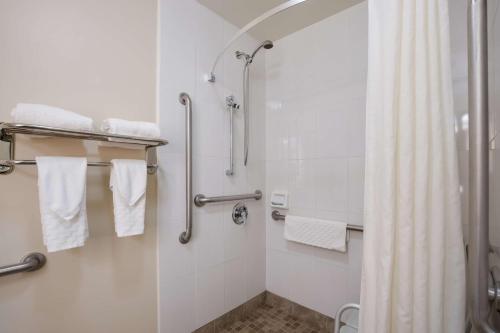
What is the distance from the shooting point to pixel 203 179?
1403 millimetres

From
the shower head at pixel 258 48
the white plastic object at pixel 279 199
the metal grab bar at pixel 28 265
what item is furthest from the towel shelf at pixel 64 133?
the white plastic object at pixel 279 199

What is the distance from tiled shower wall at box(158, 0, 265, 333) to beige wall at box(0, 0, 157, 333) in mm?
87

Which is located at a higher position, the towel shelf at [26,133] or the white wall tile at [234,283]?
the towel shelf at [26,133]

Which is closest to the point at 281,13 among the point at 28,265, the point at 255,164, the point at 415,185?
the point at 255,164

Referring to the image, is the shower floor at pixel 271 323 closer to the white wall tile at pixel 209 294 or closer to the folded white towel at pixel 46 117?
the white wall tile at pixel 209 294

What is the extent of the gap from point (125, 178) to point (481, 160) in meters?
1.09

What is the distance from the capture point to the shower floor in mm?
1485

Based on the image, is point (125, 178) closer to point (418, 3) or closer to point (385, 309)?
point (385, 309)

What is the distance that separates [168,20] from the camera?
4.09 feet

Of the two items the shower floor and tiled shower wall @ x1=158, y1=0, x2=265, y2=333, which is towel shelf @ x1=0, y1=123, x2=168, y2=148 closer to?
tiled shower wall @ x1=158, y1=0, x2=265, y2=333

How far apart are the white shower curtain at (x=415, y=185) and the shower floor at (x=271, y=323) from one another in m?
1.08

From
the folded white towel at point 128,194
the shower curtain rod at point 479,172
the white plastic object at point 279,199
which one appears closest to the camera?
the shower curtain rod at point 479,172

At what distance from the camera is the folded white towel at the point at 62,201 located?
0.77 metres

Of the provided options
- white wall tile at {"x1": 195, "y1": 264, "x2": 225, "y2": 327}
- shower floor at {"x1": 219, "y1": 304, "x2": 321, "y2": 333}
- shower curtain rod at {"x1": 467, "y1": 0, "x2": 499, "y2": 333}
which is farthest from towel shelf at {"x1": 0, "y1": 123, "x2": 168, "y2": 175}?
shower floor at {"x1": 219, "y1": 304, "x2": 321, "y2": 333}
